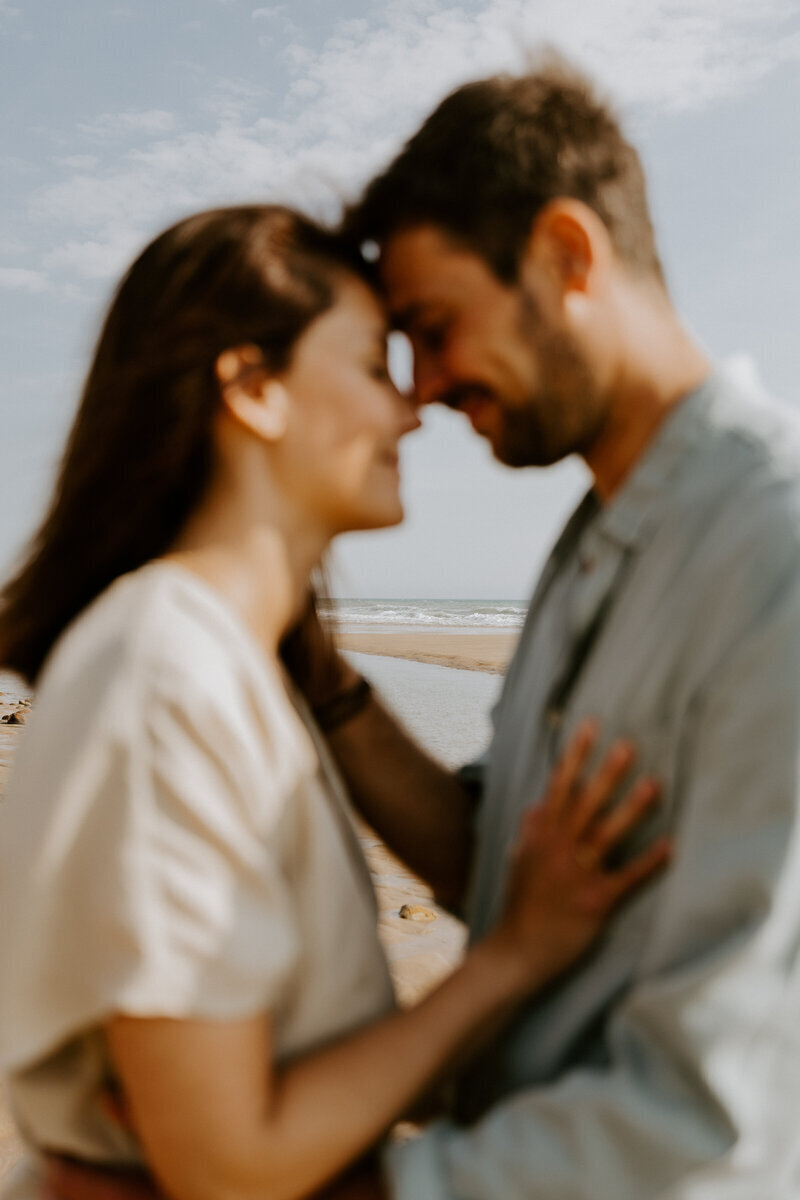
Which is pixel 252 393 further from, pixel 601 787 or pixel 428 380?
pixel 601 787

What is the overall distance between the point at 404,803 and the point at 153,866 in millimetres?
999

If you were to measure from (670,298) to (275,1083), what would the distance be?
62.6 inches

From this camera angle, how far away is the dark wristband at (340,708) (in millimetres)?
2328

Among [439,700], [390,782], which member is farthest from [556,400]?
[439,700]

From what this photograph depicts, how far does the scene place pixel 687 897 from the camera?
1.42m

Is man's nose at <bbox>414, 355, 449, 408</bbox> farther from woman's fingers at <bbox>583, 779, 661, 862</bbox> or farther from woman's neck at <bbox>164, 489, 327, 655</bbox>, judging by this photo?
woman's fingers at <bbox>583, 779, 661, 862</bbox>

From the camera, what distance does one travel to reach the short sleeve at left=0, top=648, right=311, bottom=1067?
133 cm

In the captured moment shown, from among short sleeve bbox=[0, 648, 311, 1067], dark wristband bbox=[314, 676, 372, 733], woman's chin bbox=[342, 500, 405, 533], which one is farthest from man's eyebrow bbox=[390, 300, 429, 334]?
short sleeve bbox=[0, 648, 311, 1067]

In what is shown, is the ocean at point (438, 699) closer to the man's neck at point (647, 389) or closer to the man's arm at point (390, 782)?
the man's arm at point (390, 782)

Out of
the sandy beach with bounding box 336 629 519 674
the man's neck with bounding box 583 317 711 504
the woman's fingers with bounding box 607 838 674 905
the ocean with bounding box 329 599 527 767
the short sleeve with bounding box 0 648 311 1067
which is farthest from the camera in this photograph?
the sandy beach with bounding box 336 629 519 674

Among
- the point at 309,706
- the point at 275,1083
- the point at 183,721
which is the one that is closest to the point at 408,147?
the point at 309,706

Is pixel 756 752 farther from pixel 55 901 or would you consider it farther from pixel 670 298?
pixel 670 298

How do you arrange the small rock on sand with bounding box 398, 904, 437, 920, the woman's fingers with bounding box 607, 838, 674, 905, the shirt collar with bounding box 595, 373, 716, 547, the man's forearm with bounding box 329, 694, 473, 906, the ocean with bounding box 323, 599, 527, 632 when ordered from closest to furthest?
the woman's fingers with bounding box 607, 838, 674, 905
the shirt collar with bounding box 595, 373, 716, 547
the man's forearm with bounding box 329, 694, 473, 906
the small rock on sand with bounding box 398, 904, 437, 920
the ocean with bounding box 323, 599, 527, 632

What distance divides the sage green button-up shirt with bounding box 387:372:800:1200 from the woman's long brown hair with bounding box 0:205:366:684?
2.24 ft
